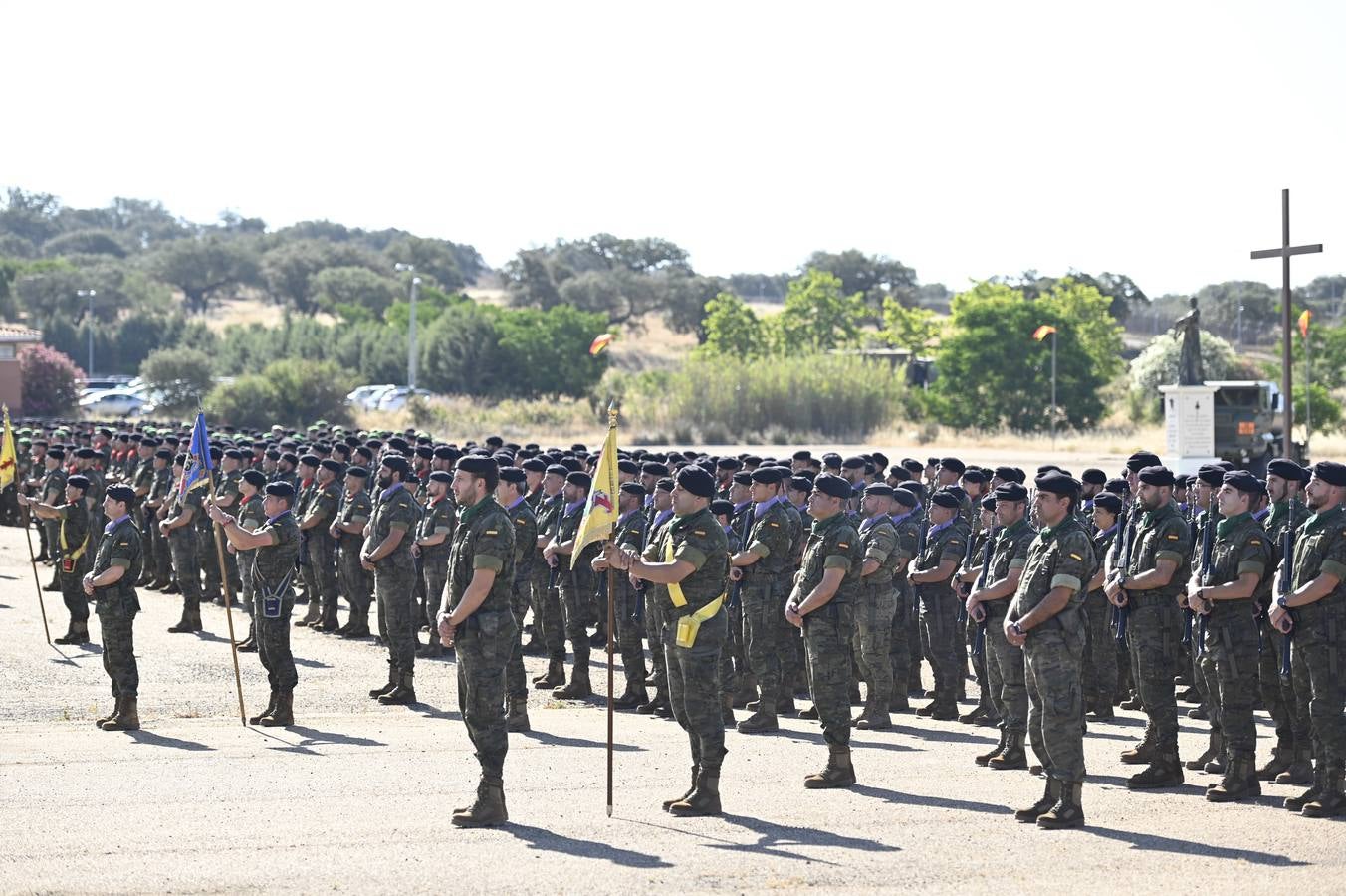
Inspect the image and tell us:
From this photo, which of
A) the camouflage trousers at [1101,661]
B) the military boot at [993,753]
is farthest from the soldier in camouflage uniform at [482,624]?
the camouflage trousers at [1101,661]

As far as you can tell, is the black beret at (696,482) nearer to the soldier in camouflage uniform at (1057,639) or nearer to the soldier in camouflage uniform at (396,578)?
the soldier in camouflage uniform at (1057,639)

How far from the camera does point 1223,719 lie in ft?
32.8

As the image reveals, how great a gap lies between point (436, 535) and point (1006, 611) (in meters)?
5.55

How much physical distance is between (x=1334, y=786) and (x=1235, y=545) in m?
1.48

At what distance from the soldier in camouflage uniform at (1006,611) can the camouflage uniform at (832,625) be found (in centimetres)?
88

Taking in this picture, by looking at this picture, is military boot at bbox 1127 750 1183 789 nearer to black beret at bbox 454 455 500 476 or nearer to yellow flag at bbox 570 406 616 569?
yellow flag at bbox 570 406 616 569

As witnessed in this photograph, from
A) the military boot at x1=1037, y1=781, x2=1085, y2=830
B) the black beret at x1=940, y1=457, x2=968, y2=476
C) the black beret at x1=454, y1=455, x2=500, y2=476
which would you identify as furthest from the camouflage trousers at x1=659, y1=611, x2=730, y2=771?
the black beret at x1=940, y1=457, x2=968, y2=476

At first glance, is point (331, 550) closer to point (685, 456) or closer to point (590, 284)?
point (685, 456)

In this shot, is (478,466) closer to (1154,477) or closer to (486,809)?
(486,809)

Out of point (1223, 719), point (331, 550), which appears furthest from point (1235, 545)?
point (331, 550)

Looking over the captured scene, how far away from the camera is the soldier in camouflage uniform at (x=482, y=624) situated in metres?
9.38

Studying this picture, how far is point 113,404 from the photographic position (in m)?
62.2

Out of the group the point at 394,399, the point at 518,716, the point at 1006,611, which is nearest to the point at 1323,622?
the point at 1006,611

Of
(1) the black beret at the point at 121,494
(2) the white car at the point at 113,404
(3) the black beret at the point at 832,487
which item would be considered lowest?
(1) the black beret at the point at 121,494
